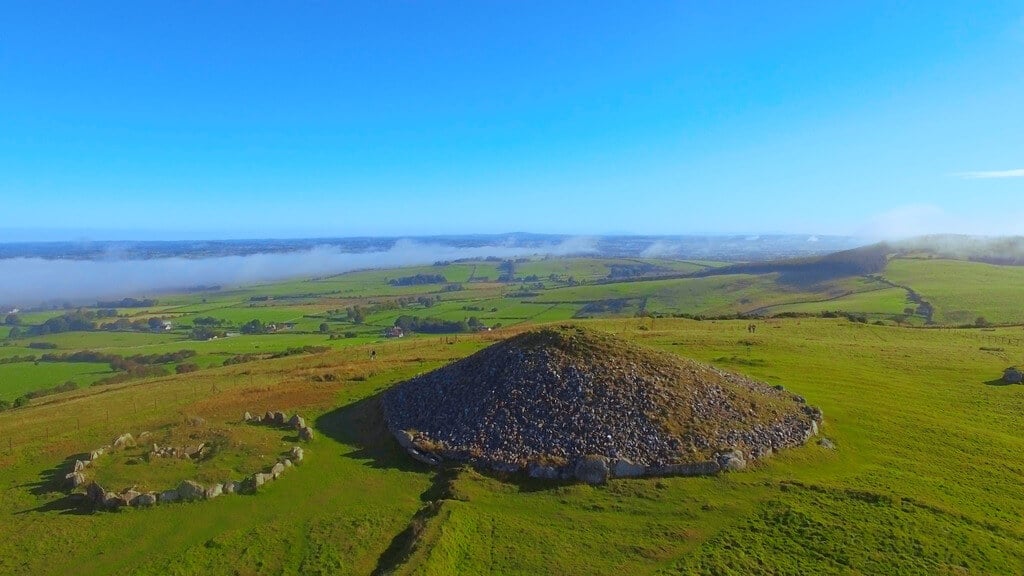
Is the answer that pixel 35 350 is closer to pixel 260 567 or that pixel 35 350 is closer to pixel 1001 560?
pixel 260 567

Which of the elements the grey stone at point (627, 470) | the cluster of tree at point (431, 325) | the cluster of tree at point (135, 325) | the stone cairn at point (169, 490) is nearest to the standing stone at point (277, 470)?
the stone cairn at point (169, 490)

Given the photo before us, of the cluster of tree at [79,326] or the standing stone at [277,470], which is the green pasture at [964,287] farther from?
the cluster of tree at [79,326]

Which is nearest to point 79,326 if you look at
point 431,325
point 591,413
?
point 431,325

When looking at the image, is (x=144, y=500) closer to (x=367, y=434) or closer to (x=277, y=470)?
(x=277, y=470)

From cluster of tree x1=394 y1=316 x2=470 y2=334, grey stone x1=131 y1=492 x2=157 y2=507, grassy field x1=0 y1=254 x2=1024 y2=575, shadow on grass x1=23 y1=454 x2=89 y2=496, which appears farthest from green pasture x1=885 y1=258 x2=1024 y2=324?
shadow on grass x1=23 y1=454 x2=89 y2=496

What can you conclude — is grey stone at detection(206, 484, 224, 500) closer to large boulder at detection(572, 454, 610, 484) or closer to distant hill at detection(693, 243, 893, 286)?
large boulder at detection(572, 454, 610, 484)

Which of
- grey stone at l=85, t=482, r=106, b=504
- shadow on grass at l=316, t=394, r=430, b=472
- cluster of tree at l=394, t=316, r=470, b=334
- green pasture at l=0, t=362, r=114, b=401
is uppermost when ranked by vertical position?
grey stone at l=85, t=482, r=106, b=504

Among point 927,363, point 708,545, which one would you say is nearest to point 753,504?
point 708,545
